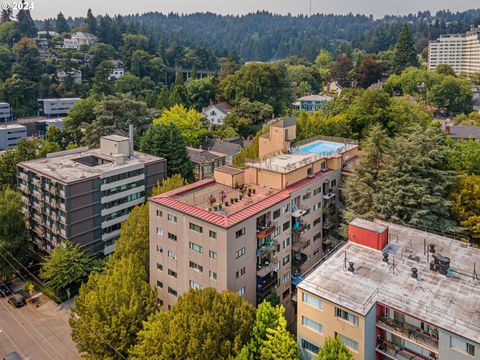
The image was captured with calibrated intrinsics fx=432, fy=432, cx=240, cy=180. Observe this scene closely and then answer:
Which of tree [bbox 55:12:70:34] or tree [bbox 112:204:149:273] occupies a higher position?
tree [bbox 55:12:70:34]

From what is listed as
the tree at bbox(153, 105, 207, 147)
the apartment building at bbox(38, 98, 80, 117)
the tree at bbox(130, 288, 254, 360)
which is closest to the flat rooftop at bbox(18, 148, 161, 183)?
the tree at bbox(153, 105, 207, 147)

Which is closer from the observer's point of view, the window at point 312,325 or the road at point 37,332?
the window at point 312,325

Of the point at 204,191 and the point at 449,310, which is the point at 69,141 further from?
the point at 449,310

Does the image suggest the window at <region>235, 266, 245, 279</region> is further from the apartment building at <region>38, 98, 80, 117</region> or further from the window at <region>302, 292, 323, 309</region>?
the apartment building at <region>38, 98, 80, 117</region>

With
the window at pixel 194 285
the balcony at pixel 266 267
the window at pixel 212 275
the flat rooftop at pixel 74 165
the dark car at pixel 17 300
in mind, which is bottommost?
the dark car at pixel 17 300

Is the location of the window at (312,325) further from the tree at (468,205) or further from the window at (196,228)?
the tree at (468,205)

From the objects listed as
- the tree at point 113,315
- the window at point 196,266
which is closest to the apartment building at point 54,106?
the tree at point 113,315

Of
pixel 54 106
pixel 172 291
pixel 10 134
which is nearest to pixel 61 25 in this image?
pixel 54 106
